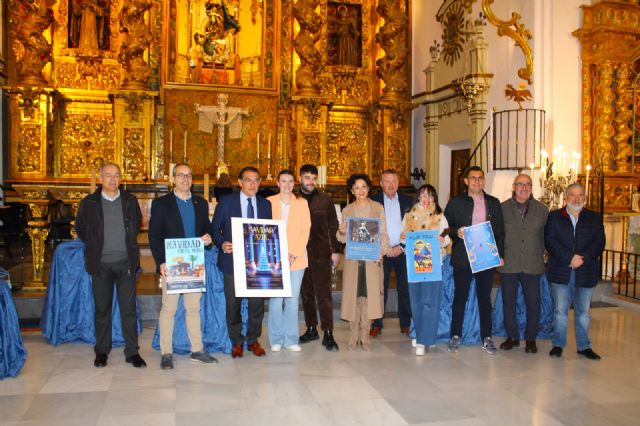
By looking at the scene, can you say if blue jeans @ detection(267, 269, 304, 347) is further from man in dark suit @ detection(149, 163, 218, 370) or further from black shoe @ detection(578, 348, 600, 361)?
black shoe @ detection(578, 348, 600, 361)

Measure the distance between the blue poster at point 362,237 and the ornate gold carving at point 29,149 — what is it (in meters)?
8.45

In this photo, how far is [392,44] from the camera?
42.8 ft

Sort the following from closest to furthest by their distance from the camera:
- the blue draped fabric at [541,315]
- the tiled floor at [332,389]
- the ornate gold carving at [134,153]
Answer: the tiled floor at [332,389] < the blue draped fabric at [541,315] < the ornate gold carving at [134,153]

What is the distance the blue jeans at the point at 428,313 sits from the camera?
18.0ft

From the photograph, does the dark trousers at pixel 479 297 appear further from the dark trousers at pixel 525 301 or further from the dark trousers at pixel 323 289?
the dark trousers at pixel 323 289

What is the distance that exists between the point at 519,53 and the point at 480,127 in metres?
1.57

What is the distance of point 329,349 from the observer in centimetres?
556

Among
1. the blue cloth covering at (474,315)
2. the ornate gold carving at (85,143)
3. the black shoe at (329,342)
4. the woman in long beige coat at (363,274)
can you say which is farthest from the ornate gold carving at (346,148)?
the black shoe at (329,342)

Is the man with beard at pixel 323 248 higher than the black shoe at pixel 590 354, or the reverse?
the man with beard at pixel 323 248

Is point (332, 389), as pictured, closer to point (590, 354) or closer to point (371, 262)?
point (371, 262)

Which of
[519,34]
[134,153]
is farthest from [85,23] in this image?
[519,34]

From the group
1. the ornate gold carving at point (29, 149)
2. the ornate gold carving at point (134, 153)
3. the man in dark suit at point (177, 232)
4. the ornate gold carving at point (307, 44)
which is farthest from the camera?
the ornate gold carving at point (307, 44)

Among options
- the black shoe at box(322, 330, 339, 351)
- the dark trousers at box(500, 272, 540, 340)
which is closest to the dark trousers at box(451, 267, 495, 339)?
the dark trousers at box(500, 272, 540, 340)

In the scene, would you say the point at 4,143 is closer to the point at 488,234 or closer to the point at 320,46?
the point at 320,46
